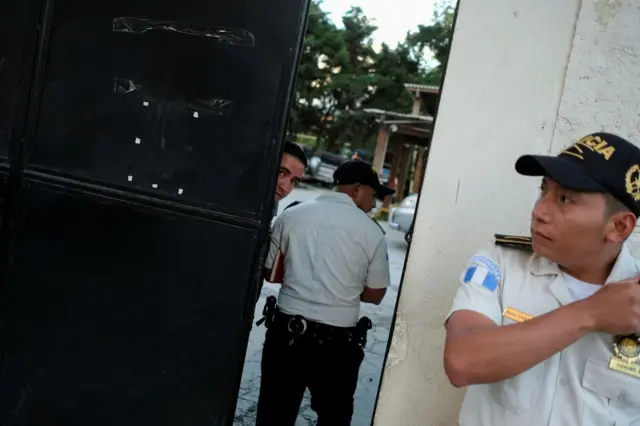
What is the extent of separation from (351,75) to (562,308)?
25.2m

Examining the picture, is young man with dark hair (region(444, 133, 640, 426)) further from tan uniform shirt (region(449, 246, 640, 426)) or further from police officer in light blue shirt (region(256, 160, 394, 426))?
police officer in light blue shirt (region(256, 160, 394, 426))

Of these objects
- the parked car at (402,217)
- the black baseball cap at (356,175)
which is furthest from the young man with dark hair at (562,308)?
the parked car at (402,217)

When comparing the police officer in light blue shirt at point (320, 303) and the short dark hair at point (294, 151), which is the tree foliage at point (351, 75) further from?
the police officer in light blue shirt at point (320, 303)

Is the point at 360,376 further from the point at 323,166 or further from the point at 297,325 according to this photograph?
the point at 323,166

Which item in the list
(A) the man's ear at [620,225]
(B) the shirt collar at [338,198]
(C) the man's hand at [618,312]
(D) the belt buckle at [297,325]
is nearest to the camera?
(C) the man's hand at [618,312]

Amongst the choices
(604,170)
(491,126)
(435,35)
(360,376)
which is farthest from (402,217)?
(435,35)

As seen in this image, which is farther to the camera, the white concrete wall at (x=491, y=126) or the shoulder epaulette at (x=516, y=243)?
the white concrete wall at (x=491, y=126)

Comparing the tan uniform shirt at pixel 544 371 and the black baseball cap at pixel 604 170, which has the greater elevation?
the black baseball cap at pixel 604 170

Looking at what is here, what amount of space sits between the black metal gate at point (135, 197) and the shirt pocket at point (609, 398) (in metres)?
1.05

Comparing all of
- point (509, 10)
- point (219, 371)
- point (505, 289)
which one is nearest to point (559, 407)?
point (505, 289)

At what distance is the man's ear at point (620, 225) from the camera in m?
1.20

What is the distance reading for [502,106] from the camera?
1802mm

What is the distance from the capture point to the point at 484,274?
4.33ft

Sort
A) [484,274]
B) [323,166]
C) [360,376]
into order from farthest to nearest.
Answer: [323,166] < [360,376] < [484,274]
